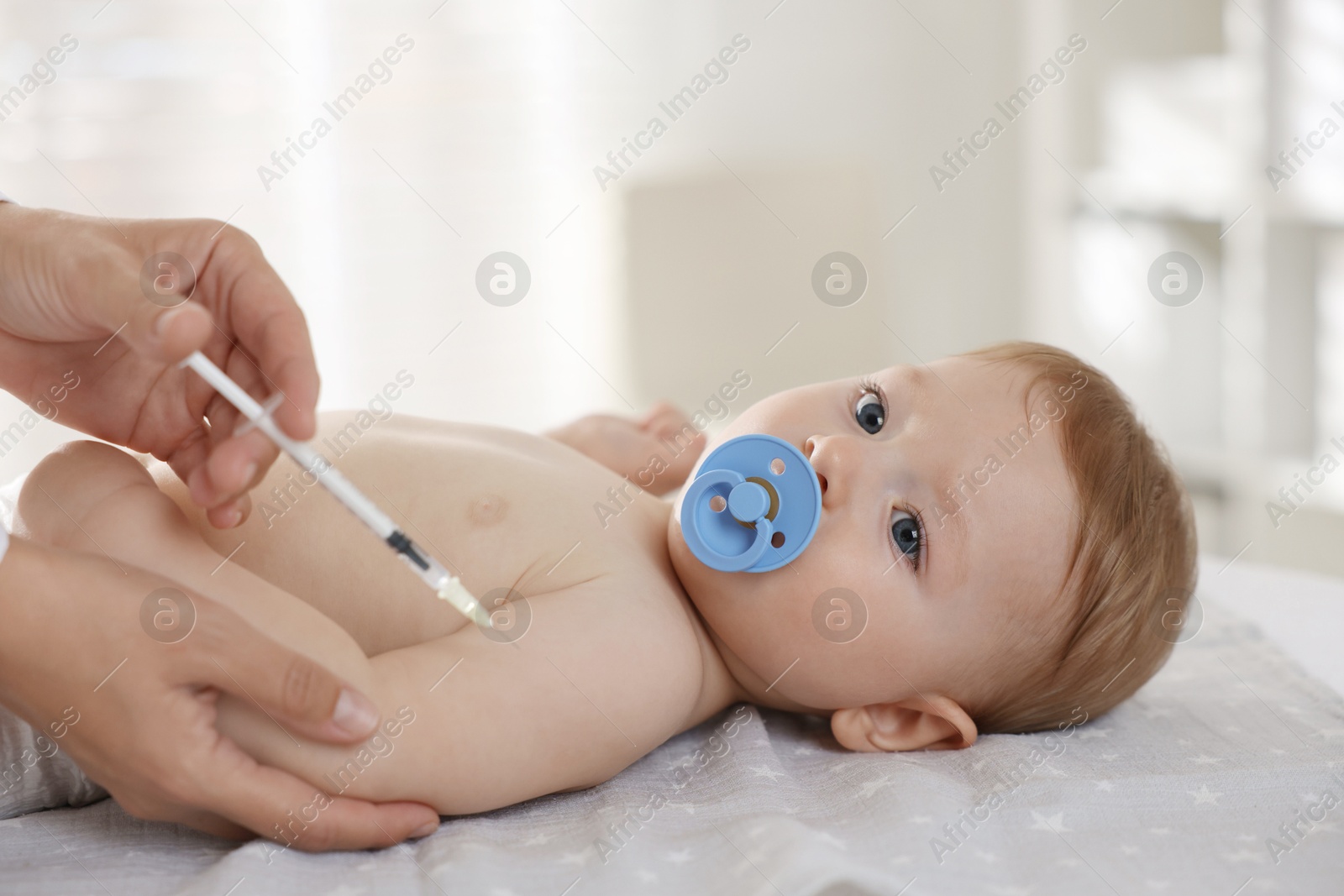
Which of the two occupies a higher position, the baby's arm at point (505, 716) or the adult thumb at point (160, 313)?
the adult thumb at point (160, 313)

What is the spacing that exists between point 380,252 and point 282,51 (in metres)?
0.60

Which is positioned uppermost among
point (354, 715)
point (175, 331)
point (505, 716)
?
point (175, 331)

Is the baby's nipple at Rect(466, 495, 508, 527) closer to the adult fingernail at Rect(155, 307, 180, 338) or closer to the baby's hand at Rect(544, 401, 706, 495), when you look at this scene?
the adult fingernail at Rect(155, 307, 180, 338)

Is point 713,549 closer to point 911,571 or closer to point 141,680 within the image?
point 911,571

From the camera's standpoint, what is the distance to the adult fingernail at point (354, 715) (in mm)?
826

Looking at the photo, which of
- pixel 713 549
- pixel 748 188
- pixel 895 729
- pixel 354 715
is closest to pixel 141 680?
pixel 354 715

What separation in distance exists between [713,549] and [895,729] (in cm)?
29

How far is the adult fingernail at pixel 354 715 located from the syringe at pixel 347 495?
12 centimetres

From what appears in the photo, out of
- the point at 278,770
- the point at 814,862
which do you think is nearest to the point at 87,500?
the point at 278,770

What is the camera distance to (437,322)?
3393 millimetres

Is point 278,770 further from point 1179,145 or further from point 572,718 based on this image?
point 1179,145

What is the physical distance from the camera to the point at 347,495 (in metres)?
0.79

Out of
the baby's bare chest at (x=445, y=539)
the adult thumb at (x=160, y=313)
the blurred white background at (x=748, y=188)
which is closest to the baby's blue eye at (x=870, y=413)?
the baby's bare chest at (x=445, y=539)

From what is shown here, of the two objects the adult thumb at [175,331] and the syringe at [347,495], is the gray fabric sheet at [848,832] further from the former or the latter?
the adult thumb at [175,331]
